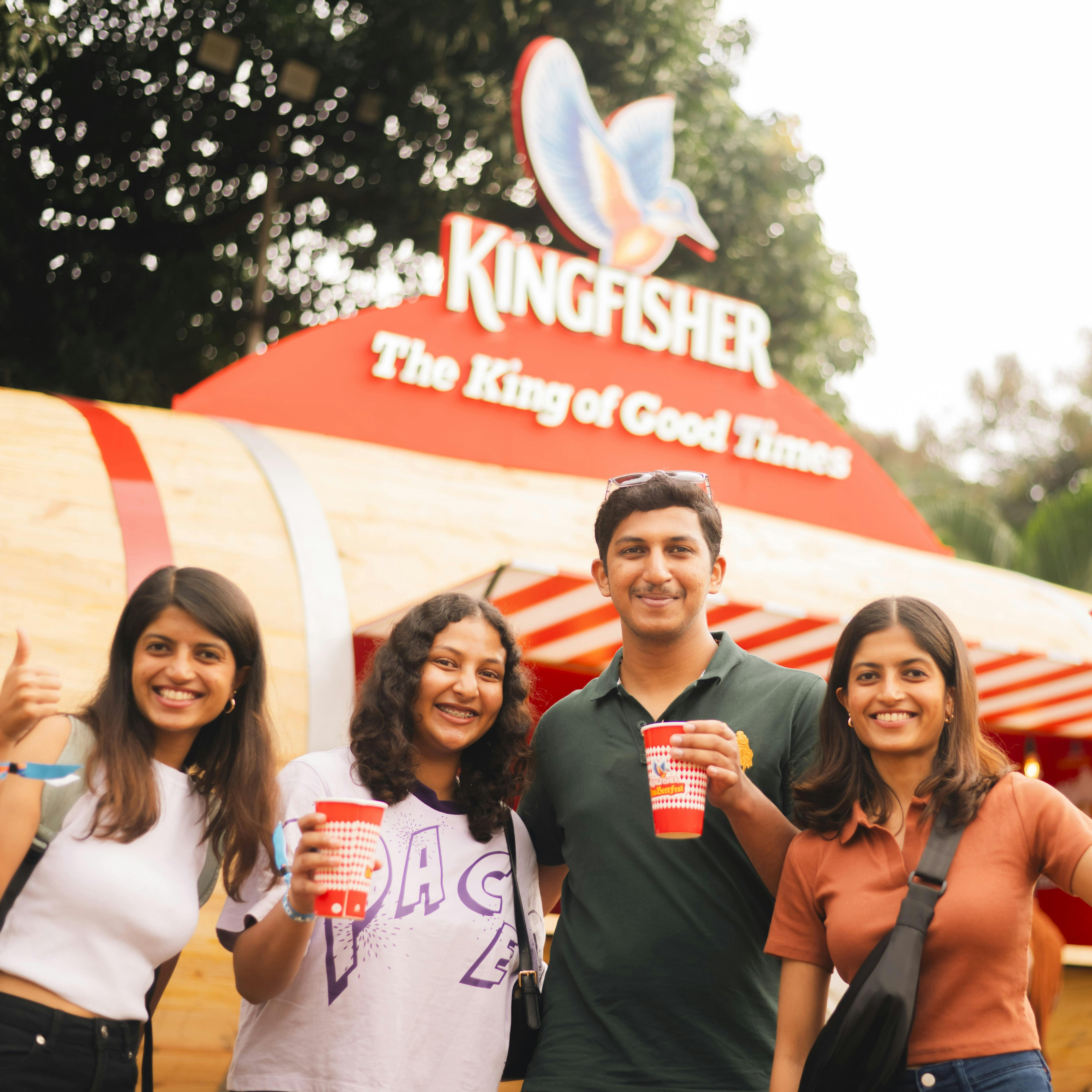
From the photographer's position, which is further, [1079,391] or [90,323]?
[1079,391]

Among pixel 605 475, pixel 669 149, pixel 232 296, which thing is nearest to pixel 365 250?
pixel 232 296

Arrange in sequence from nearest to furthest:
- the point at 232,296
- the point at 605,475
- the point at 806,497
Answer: the point at 605,475 < the point at 806,497 < the point at 232,296

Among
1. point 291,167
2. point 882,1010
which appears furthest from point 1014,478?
point 882,1010

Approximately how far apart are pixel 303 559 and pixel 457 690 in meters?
2.43

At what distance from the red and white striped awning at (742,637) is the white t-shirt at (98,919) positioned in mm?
1548

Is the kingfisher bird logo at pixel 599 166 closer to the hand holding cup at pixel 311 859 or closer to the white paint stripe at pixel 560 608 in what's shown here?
the white paint stripe at pixel 560 608


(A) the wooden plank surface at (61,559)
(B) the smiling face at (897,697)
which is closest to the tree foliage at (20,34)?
(A) the wooden plank surface at (61,559)

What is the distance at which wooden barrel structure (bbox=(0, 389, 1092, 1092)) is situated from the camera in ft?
13.8

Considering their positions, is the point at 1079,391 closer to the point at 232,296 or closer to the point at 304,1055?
the point at 232,296

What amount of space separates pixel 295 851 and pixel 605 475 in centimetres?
672

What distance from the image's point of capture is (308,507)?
5.26 meters

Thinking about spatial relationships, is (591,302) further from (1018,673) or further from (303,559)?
(303,559)

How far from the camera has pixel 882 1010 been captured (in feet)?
6.86

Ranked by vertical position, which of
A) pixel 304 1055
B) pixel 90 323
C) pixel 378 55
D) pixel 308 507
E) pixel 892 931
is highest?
pixel 378 55
